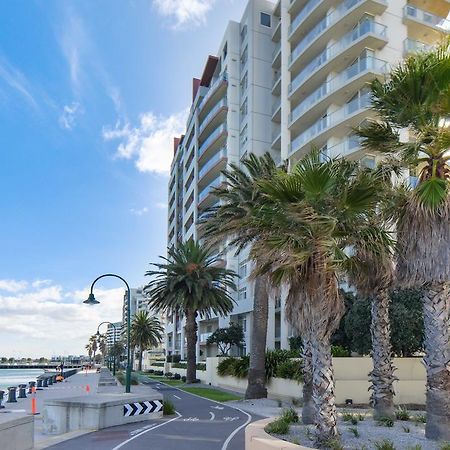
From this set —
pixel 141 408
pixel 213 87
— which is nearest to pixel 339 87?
pixel 213 87

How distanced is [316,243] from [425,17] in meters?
37.4

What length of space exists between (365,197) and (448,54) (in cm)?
345

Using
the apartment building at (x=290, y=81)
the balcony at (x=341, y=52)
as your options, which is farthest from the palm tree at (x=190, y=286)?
the balcony at (x=341, y=52)

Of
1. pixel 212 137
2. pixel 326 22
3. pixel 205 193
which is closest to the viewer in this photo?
pixel 326 22

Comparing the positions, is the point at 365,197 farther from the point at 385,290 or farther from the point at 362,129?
the point at 385,290

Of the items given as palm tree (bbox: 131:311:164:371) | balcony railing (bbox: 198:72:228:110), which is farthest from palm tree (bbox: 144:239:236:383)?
palm tree (bbox: 131:311:164:371)

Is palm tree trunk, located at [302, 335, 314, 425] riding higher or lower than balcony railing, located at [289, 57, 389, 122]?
lower

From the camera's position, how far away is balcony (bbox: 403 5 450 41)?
40.2 m

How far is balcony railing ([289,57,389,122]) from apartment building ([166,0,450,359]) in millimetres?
83

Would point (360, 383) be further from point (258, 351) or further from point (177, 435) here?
point (177, 435)

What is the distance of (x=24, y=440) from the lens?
11641 millimetres

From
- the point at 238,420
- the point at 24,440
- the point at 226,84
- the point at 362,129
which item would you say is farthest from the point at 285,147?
the point at 24,440

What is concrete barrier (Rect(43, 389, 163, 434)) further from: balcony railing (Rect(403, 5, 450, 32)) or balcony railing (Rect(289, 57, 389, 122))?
balcony railing (Rect(403, 5, 450, 32))

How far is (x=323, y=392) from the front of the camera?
33.0 feet
